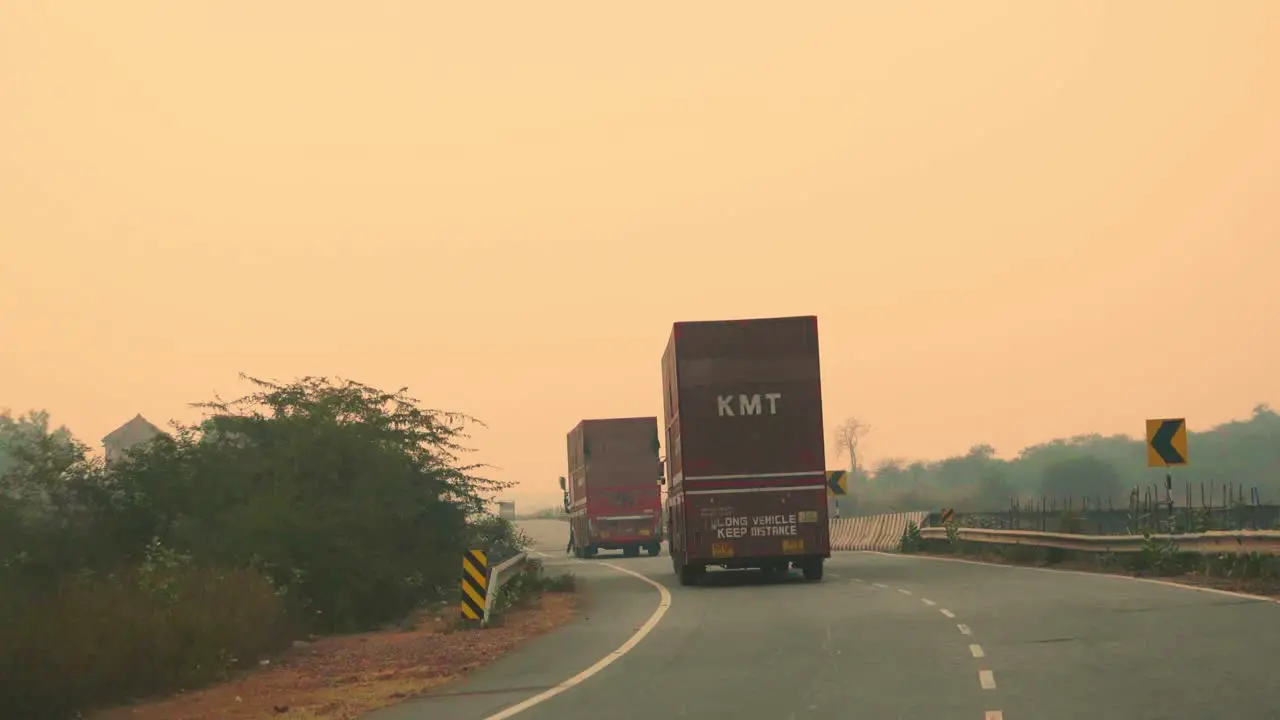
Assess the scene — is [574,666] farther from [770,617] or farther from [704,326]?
[704,326]

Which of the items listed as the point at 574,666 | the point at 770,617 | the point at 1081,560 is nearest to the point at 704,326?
the point at 770,617

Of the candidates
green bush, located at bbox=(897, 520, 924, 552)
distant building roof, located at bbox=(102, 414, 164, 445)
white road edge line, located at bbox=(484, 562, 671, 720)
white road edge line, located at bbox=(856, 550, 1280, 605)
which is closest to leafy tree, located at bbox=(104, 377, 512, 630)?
white road edge line, located at bbox=(484, 562, 671, 720)

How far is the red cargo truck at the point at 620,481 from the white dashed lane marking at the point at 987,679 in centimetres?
3977

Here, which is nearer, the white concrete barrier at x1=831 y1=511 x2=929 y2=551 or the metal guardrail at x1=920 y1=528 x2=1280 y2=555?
the metal guardrail at x1=920 y1=528 x2=1280 y2=555

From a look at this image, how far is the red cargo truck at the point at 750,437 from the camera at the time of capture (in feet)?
97.5

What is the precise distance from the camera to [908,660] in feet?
52.6

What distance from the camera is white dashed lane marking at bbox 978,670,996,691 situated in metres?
13.6

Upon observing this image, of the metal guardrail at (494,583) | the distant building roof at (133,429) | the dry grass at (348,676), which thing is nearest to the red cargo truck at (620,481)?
the metal guardrail at (494,583)

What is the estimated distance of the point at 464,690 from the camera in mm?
15414

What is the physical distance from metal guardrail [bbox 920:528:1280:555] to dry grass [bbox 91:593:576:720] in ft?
37.4

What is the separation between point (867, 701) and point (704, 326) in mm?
17286

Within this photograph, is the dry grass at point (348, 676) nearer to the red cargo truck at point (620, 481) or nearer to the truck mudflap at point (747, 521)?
the truck mudflap at point (747, 521)

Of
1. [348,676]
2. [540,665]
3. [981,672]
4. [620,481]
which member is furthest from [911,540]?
[981,672]

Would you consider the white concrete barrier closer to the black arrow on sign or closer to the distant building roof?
the black arrow on sign
